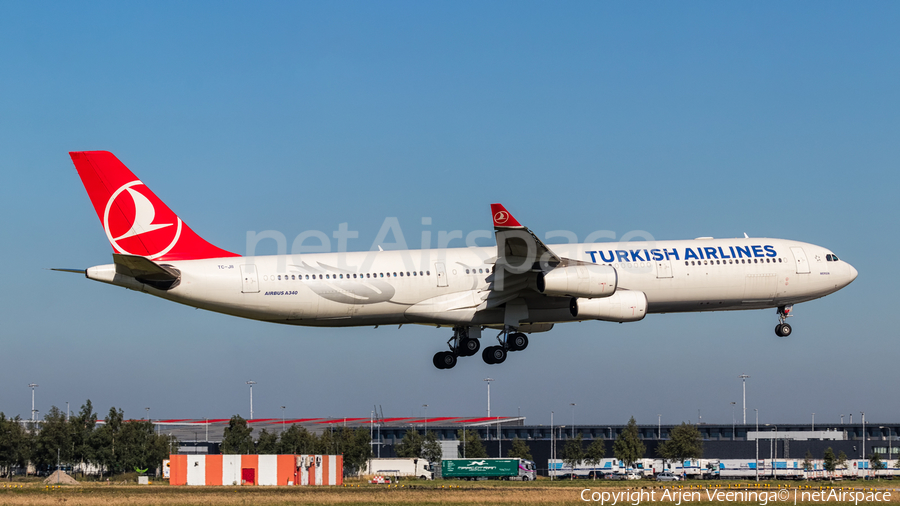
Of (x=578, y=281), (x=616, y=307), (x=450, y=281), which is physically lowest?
(x=616, y=307)

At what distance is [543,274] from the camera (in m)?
43.8

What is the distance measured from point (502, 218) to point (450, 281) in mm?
5858

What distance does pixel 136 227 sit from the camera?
4456 centimetres

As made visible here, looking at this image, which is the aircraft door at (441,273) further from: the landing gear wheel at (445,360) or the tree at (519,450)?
the tree at (519,450)

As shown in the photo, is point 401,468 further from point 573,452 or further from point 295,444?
point 573,452

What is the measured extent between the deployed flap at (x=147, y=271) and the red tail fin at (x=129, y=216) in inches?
93.5

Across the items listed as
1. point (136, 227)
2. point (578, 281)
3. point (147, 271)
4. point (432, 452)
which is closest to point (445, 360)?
point (578, 281)

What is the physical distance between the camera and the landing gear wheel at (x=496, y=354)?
155 feet

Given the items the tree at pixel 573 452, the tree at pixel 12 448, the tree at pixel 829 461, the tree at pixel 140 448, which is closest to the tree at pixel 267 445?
A: the tree at pixel 140 448

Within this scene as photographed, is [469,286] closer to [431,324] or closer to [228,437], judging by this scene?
[431,324]

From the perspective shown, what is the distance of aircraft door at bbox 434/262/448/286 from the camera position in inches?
1783

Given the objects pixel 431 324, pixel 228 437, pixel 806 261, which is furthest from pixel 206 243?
pixel 228 437

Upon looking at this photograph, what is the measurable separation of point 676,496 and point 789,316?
1367cm

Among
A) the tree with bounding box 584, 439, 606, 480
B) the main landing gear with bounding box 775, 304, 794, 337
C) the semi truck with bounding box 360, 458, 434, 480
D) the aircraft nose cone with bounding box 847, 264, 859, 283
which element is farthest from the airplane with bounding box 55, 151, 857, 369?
the tree with bounding box 584, 439, 606, 480
